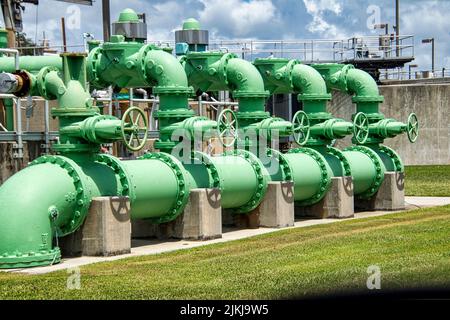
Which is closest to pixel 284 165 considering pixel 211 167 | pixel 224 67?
pixel 224 67

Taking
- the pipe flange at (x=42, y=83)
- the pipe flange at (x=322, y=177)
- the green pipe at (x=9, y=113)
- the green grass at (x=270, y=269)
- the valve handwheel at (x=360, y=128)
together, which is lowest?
the green grass at (x=270, y=269)

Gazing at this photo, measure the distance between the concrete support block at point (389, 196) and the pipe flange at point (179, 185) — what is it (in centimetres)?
642

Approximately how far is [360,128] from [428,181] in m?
8.96

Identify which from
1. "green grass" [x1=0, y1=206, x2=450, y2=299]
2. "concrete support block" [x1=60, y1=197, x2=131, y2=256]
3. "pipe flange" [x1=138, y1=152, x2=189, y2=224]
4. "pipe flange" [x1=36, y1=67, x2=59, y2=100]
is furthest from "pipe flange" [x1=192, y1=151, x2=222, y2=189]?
"pipe flange" [x1=36, y1=67, x2=59, y2=100]

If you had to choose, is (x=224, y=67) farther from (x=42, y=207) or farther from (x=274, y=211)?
(x=42, y=207)

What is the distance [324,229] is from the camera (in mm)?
16094

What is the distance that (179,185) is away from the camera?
585 inches

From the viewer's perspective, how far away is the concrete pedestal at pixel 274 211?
16984 mm

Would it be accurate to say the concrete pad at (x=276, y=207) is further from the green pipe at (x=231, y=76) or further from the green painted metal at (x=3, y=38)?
the green painted metal at (x=3, y=38)

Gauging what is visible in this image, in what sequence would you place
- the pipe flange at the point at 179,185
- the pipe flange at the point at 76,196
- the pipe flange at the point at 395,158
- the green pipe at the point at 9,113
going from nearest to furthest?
the pipe flange at the point at 76,196
the pipe flange at the point at 179,185
the green pipe at the point at 9,113
the pipe flange at the point at 395,158

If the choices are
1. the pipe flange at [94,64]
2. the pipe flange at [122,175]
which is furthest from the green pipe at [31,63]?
the pipe flange at [122,175]

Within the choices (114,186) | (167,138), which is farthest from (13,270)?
(167,138)

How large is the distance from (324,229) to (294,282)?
6120mm

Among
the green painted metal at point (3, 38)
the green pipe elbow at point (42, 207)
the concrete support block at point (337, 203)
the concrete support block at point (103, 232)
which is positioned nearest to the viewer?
the green pipe elbow at point (42, 207)
